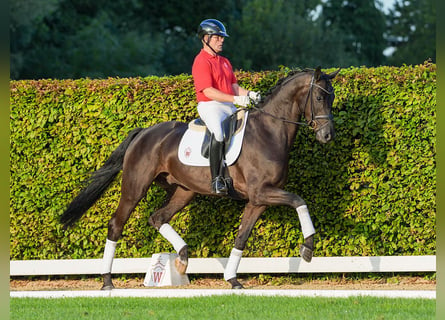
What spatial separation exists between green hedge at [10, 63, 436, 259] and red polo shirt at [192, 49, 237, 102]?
93 cm

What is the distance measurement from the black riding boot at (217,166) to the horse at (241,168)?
0.50 ft

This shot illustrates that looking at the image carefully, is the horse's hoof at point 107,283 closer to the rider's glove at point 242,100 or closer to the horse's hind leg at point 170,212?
the horse's hind leg at point 170,212

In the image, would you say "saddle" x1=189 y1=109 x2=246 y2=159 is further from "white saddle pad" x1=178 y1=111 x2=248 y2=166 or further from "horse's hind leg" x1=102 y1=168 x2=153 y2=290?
"horse's hind leg" x1=102 y1=168 x2=153 y2=290

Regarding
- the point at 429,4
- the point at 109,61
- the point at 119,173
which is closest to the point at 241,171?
the point at 119,173

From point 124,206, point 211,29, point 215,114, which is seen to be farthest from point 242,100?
point 124,206

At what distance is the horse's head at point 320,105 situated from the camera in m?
7.47

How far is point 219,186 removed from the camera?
7.75 metres

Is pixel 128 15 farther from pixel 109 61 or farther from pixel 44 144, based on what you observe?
pixel 44 144

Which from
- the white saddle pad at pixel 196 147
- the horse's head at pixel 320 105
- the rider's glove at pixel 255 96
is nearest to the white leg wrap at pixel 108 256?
the white saddle pad at pixel 196 147

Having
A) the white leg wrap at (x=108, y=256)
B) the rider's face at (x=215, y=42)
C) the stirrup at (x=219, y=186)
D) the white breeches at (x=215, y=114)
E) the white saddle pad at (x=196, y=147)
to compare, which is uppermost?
the rider's face at (x=215, y=42)

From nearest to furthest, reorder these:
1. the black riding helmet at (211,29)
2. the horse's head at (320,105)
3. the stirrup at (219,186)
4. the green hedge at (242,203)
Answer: the horse's head at (320,105), the stirrup at (219,186), the black riding helmet at (211,29), the green hedge at (242,203)

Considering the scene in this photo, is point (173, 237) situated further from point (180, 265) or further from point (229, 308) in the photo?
point (229, 308)

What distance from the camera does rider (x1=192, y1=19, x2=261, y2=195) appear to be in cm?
778

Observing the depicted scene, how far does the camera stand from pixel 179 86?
30.4 feet
